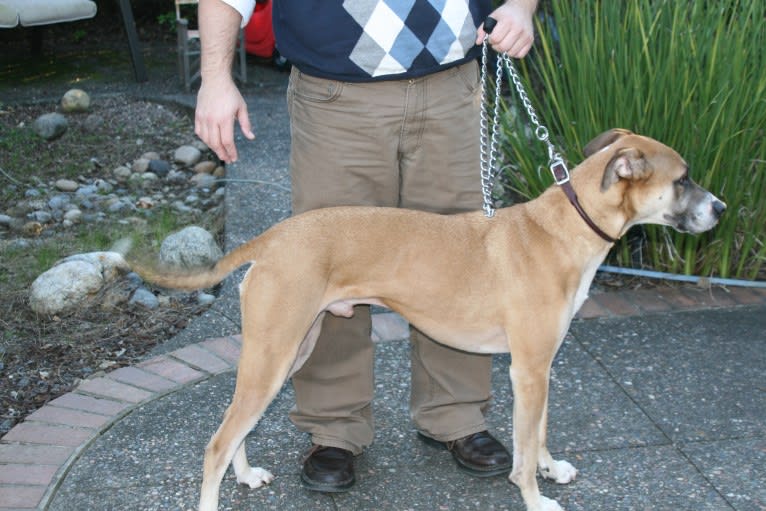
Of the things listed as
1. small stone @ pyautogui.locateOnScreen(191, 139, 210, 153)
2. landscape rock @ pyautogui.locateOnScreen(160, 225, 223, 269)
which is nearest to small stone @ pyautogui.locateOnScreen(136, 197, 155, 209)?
small stone @ pyautogui.locateOnScreen(191, 139, 210, 153)

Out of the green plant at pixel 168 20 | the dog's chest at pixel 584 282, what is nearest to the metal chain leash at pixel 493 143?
the dog's chest at pixel 584 282

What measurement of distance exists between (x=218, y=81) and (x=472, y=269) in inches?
45.7

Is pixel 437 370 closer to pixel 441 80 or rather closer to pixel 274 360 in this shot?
pixel 274 360

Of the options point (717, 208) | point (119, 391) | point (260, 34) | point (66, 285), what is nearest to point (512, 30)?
point (717, 208)

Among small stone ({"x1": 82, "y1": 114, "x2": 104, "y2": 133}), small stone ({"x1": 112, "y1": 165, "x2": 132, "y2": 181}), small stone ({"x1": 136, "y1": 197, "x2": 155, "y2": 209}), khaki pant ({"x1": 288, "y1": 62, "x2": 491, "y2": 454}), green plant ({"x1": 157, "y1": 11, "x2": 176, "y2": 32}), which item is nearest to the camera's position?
khaki pant ({"x1": 288, "y1": 62, "x2": 491, "y2": 454})

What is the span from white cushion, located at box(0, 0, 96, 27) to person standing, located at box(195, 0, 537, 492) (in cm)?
532

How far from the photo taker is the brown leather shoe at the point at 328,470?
380 centimetres

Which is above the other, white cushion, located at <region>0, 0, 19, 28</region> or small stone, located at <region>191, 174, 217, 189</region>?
white cushion, located at <region>0, 0, 19, 28</region>

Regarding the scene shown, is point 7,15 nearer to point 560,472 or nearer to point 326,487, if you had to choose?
point 326,487

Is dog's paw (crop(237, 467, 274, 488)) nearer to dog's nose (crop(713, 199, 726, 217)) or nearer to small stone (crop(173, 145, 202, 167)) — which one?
dog's nose (crop(713, 199, 726, 217))

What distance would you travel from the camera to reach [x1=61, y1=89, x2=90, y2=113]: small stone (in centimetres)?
870

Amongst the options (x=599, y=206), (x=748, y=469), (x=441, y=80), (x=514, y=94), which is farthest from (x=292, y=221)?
(x=514, y=94)

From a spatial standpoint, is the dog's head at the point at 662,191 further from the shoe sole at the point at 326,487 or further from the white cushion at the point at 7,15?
the white cushion at the point at 7,15

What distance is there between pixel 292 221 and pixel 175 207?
3707mm
